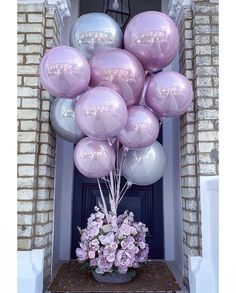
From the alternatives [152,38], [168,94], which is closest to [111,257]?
[168,94]

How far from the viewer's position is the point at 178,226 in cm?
266

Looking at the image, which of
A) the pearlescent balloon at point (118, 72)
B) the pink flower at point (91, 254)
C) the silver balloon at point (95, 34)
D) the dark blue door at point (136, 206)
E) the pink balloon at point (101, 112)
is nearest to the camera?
the pink balloon at point (101, 112)

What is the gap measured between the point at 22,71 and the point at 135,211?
1512 millimetres

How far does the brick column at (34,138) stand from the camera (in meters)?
2.16

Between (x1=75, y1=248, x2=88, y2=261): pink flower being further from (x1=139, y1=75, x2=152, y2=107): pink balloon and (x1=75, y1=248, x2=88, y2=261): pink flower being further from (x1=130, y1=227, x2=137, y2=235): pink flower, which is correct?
(x1=139, y1=75, x2=152, y2=107): pink balloon

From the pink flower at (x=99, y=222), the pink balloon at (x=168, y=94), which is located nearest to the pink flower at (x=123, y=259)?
the pink flower at (x=99, y=222)

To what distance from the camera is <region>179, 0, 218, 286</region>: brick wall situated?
2.20 meters

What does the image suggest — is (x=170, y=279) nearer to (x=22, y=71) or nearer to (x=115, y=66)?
(x=115, y=66)

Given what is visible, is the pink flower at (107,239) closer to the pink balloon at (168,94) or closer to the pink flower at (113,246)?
the pink flower at (113,246)

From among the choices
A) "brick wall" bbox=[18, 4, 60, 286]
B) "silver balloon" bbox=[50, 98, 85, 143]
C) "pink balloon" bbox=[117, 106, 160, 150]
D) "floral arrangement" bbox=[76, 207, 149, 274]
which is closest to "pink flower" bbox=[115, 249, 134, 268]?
"floral arrangement" bbox=[76, 207, 149, 274]

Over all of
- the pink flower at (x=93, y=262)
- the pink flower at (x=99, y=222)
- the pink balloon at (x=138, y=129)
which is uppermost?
the pink balloon at (x=138, y=129)

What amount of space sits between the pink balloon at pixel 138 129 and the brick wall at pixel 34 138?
0.67m

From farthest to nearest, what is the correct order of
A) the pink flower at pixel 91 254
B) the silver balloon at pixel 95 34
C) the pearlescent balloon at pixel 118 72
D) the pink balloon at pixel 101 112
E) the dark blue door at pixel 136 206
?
the dark blue door at pixel 136 206
the pink flower at pixel 91 254
the silver balloon at pixel 95 34
the pearlescent balloon at pixel 118 72
the pink balloon at pixel 101 112

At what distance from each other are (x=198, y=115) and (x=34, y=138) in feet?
3.78
